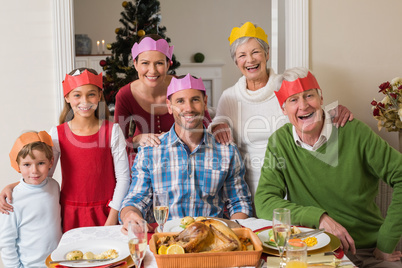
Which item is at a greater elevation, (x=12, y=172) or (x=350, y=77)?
(x=350, y=77)

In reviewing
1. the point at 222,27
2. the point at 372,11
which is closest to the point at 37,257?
the point at 372,11

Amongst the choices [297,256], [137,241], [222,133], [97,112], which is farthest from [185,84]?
[297,256]

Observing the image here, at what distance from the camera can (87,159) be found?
2.29m

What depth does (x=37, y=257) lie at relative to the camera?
2.15m

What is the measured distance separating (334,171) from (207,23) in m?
5.43

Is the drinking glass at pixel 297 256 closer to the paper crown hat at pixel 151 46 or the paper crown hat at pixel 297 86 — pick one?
the paper crown hat at pixel 297 86

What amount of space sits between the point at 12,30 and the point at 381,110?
2.32 m

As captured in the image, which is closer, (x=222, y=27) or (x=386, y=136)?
(x=386, y=136)

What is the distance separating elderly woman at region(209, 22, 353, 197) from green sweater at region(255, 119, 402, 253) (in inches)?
14.8

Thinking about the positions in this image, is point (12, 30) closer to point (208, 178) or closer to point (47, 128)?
point (47, 128)

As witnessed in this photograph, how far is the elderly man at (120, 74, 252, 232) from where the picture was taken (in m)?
2.11

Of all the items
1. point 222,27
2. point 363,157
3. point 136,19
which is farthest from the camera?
point 222,27

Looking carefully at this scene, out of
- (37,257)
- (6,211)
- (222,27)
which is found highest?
(222,27)

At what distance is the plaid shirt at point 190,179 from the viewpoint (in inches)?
83.2
